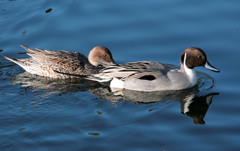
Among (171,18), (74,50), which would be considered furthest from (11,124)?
(171,18)

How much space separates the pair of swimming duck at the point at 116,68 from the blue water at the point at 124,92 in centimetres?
24

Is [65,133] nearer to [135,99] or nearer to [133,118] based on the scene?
[133,118]

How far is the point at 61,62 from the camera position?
38.7 feet

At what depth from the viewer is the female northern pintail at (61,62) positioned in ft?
38.5

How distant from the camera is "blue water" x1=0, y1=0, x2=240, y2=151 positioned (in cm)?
841

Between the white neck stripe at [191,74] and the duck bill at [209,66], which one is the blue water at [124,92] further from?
the duck bill at [209,66]

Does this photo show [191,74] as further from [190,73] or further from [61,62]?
[61,62]

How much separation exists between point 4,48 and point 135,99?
4.19 metres

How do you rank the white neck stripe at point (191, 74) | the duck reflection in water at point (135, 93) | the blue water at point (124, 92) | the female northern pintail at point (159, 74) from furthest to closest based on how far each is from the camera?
the white neck stripe at point (191, 74) < the female northern pintail at point (159, 74) < the duck reflection in water at point (135, 93) < the blue water at point (124, 92)

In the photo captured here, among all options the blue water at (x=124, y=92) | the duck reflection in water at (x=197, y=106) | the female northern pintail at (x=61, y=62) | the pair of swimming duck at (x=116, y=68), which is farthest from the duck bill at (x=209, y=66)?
the female northern pintail at (x=61, y=62)

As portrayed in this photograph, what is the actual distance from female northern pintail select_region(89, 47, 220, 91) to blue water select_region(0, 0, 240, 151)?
25cm

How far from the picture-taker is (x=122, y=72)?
36.5 ft

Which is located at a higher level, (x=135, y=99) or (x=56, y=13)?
(x=56, y=13)

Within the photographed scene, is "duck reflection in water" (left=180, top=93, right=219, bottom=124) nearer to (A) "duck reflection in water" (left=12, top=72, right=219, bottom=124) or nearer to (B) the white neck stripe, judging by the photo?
(A) "duck reflection in water" (left=12, top=72, right=219, bottom=124)
